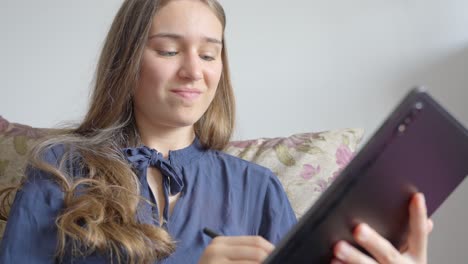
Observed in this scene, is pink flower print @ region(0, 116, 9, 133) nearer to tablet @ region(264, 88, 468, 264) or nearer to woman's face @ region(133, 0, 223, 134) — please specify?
woman's face @ region(133, 0, 223, 134)

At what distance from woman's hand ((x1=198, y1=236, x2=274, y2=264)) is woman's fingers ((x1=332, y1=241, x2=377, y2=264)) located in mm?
92

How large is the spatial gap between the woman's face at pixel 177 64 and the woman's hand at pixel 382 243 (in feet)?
1.36

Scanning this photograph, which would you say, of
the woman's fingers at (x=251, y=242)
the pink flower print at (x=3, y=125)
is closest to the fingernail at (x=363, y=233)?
the woman's fingers at (x=251, y=242)

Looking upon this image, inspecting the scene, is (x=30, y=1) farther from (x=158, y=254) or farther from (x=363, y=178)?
(x=363, y=178)

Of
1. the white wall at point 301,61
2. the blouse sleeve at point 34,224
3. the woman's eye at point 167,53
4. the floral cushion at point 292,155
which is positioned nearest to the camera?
the blouse sleeve at point 34,224

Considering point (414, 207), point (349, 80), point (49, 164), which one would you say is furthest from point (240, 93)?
point (414, 207)

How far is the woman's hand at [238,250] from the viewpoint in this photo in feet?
1.88

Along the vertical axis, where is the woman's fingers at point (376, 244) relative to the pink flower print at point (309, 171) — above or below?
above

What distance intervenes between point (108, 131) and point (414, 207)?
0.55m

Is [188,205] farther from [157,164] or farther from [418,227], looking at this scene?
[418,227]

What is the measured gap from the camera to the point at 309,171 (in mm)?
1053

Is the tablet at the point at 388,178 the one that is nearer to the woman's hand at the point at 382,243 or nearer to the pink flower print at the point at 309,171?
the woman's hand at the point at 382,243

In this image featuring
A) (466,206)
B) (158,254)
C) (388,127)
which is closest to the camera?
(388,127)

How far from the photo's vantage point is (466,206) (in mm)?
1297
